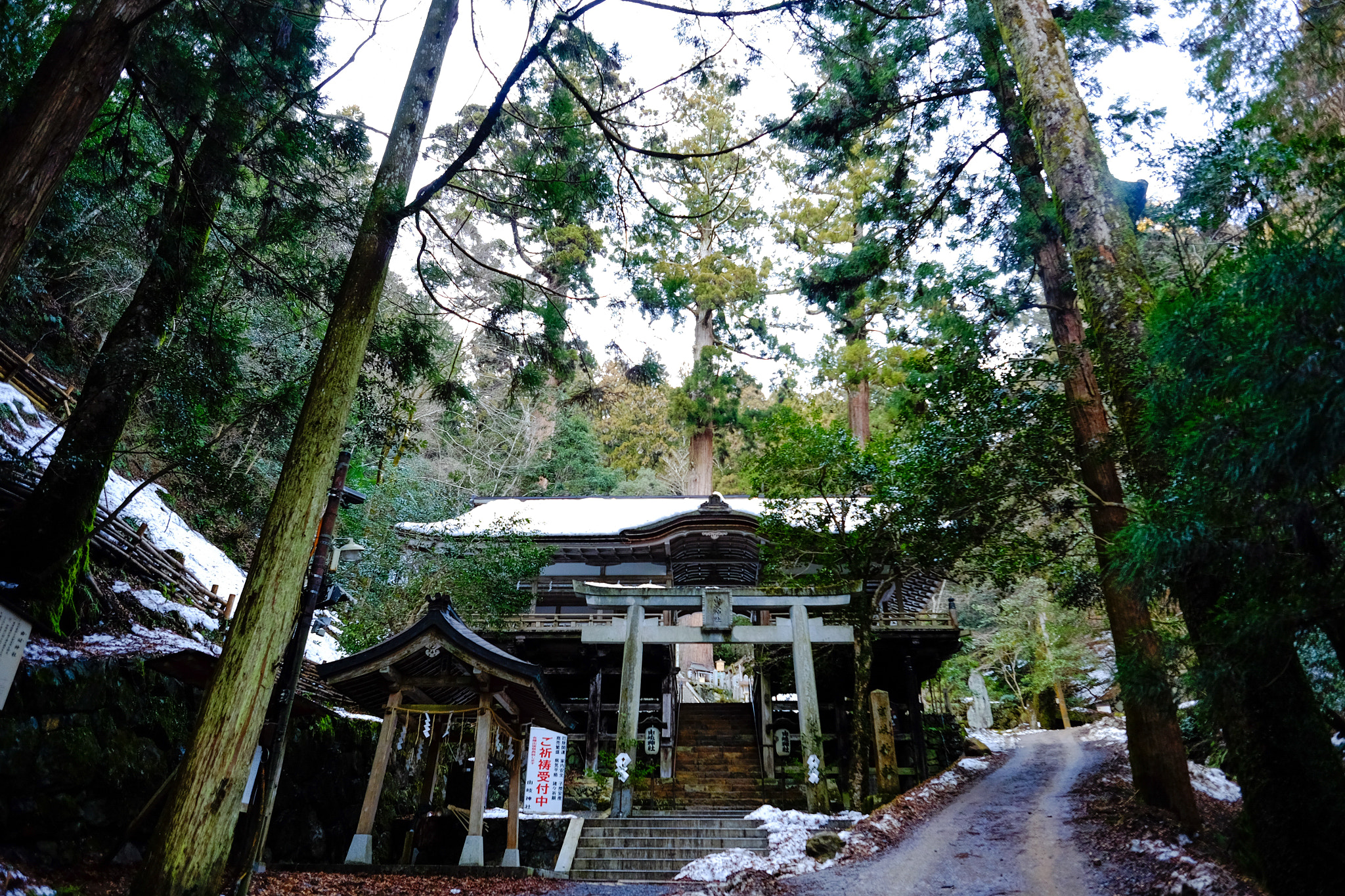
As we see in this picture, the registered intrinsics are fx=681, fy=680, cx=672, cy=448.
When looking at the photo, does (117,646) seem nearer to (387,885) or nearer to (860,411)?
(387,885)

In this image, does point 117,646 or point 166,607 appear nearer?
point 117,646

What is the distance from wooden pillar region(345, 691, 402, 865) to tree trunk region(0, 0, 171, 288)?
18.8 ft

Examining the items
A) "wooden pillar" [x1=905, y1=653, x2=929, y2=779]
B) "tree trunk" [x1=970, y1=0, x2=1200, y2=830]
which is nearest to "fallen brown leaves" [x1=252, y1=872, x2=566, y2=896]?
"tree trunk" [x1=970, y1=0, x2=1200, y2=830]

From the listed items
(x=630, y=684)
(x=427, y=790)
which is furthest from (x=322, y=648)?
(x=630, y=684)

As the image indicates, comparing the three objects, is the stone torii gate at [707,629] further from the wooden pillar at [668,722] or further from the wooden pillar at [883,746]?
the wooden pillar at [668,722]

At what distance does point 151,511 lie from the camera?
38.6 ft

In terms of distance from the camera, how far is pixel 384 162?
210 inches

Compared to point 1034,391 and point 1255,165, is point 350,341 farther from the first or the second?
point 1034,391

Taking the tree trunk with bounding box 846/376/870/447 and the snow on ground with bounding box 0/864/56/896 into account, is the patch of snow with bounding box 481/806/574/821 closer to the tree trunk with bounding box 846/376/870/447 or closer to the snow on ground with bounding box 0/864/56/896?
the snow on ground with bounding box 0/864/56/896

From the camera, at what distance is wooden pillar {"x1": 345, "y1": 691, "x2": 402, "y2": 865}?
23.4 feet

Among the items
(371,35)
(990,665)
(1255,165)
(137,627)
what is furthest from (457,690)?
(990,665)

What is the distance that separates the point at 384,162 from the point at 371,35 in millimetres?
938

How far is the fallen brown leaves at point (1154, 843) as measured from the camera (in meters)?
4.22

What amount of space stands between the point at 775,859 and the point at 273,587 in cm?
573
